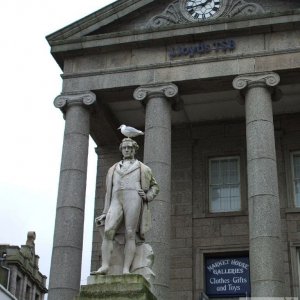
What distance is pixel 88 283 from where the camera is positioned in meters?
9.84

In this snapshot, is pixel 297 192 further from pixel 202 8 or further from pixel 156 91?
pixel 202 8

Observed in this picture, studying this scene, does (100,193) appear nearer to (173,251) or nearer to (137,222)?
(173,251)

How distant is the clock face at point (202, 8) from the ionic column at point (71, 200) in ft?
13.8

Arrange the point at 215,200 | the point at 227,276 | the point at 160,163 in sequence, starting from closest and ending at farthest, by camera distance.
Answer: the point at 160,163
the point at 227,276
the point at 215,200

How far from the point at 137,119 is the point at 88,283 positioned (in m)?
14.6

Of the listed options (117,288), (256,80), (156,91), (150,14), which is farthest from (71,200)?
(117,288)

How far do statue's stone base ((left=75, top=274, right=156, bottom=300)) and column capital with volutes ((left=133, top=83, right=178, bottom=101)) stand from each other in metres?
10.8

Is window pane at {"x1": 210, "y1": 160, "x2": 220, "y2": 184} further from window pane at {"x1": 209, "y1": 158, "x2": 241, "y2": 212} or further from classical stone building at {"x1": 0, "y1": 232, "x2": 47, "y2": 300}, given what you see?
classical stone building at {"x1": 0, "y1": 232, "x2": 47, "y2": 300}

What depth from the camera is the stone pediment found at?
20406mm

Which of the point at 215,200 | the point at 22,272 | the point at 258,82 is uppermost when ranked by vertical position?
the point at 22,272

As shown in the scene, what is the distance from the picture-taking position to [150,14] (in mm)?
21312

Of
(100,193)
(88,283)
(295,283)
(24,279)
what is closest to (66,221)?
(100,193)

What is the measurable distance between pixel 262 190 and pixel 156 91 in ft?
15.5

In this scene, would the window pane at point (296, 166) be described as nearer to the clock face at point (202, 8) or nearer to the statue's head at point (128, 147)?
the clock face at point (202, 8)
